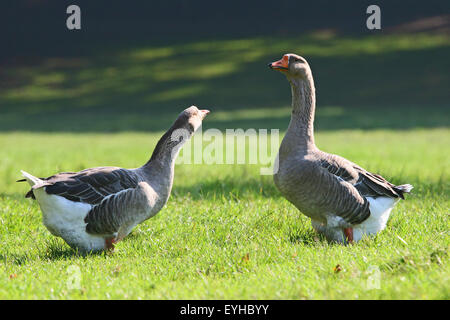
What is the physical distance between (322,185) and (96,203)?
2.32 m

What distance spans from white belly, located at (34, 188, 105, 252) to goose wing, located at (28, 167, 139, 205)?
0.22ft

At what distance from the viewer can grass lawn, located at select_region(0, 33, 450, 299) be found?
4859 millimetres

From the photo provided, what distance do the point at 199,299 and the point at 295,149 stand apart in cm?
237

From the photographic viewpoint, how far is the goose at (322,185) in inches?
240

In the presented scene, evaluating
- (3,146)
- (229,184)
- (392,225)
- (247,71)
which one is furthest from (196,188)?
(247,71)

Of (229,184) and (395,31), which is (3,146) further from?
(395,31)

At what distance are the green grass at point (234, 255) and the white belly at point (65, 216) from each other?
224mm

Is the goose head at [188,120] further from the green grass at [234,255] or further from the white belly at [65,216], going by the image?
the white belly at [65,216]

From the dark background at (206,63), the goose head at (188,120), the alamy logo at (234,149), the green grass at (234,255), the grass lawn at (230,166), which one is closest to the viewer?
the green grass at (234,255)

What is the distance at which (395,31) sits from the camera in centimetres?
4484

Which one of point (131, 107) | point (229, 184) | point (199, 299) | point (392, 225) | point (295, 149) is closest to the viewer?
point (199, 299)

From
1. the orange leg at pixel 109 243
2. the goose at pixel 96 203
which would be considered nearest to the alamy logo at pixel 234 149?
the goose at pixel 96 203

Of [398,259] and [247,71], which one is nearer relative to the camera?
[398,259]

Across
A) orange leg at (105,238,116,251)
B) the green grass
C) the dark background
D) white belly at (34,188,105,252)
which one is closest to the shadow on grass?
the green grass
